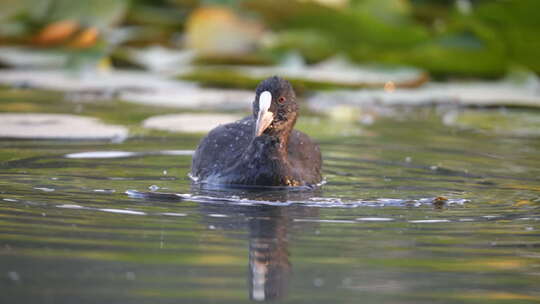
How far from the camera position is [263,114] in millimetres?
6434

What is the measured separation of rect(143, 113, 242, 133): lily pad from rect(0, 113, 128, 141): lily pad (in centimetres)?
31

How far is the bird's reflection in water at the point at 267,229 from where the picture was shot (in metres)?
3.91

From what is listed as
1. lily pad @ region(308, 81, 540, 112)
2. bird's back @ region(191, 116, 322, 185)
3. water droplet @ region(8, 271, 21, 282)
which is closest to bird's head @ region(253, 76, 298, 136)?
bird's back @ region(191, 116, 322, 185)

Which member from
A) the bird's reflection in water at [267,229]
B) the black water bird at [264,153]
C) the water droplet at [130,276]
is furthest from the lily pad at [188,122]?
the water droplet at [130,276]

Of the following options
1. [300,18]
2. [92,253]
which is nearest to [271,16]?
[300,18]

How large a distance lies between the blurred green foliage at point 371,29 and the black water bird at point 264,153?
207 inches

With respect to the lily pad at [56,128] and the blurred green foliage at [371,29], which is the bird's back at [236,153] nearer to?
the lily pad at [56,128]

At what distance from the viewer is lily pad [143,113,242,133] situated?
27.1 ft

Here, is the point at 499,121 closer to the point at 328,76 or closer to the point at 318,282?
the point at 328,76


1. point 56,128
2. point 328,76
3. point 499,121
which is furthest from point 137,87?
point 499,121

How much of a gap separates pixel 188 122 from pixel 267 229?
12.3 ft

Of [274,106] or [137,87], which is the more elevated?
[137,87]

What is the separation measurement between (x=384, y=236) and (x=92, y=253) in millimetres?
1296

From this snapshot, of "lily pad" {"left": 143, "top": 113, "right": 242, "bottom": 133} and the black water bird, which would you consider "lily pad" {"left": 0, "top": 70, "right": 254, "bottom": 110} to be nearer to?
"lily pad" {"left": 143, "top": 113, "right": 242, "bottom": 133}
